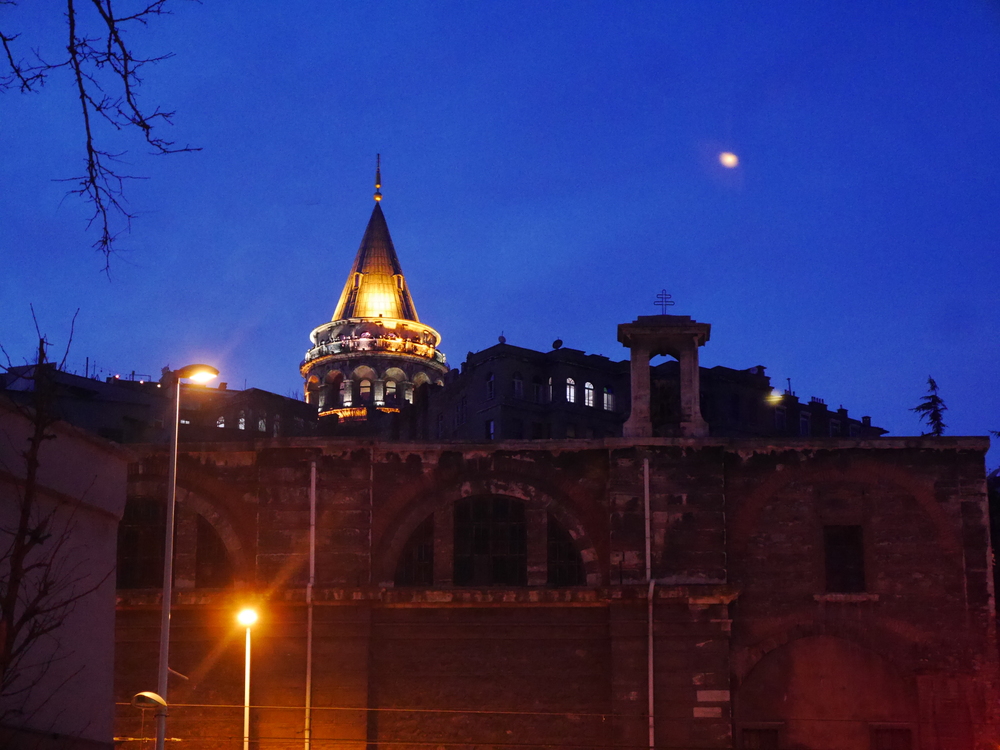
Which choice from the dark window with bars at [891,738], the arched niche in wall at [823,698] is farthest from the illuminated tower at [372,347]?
the dark window with bars at [891,738]

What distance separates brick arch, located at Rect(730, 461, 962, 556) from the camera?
3325 cm

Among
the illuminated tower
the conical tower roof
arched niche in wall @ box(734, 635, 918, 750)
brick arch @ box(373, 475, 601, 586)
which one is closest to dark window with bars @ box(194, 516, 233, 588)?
brick arch @ box(373, 475, 601, 586)

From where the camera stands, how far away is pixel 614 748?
1220 inches

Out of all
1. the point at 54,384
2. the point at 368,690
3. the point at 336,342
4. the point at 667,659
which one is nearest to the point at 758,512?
the point at 667,659

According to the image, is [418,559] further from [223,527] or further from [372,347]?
[372,347]

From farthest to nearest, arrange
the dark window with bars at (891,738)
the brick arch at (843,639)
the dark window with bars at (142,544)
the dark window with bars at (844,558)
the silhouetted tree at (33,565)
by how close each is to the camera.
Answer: the dark window with bars at (142,544)
the dark window with bars at (844,558)
the brick arch at (843,639)
the dark window with bars at (891,738)
the silhouetted tree at (33,565)

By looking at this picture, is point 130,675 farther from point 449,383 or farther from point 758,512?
point 449,383

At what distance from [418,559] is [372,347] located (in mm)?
56171

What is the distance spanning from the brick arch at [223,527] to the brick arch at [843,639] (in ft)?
39.1

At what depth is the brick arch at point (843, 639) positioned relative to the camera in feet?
105

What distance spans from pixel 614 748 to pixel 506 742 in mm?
2510

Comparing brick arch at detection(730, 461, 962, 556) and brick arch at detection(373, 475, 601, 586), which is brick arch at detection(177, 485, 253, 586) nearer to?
brick arch at detection(373, 475, 601, 586)

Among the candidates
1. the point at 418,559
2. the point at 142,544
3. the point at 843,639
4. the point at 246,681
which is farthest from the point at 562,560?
the point at 142,544

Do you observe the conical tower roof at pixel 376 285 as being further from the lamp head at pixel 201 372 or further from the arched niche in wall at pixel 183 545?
the lamp head at pixel 201 372
